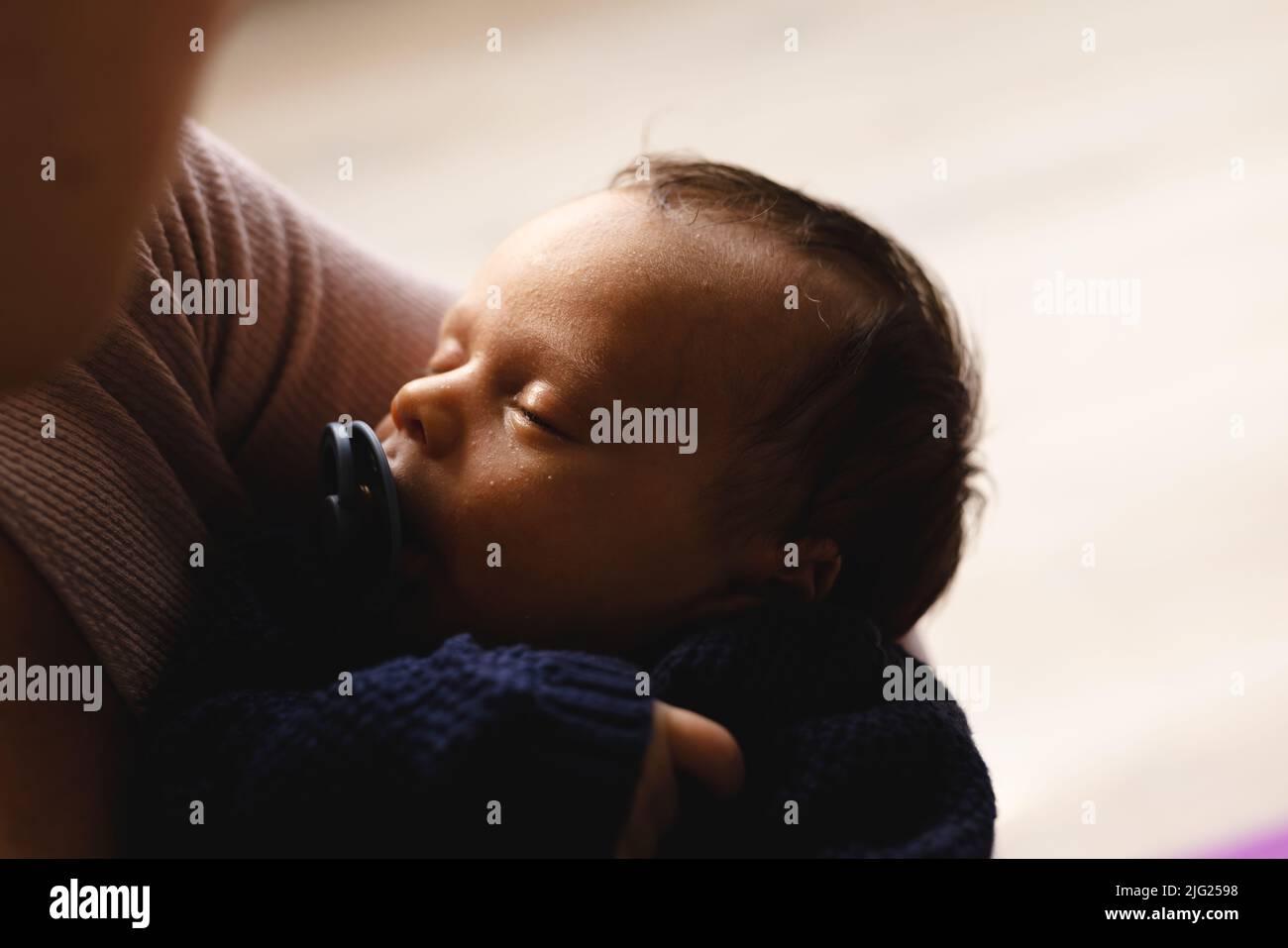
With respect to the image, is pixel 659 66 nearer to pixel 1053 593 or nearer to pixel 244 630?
pixel 1053 593

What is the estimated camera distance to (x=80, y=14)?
438 mm

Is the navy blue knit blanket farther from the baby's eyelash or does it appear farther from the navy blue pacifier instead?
the baby's eyelash

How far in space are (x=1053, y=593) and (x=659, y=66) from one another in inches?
56.9

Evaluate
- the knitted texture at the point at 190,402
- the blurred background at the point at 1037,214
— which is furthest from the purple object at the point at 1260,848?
the knitted texture at the point at 190,402

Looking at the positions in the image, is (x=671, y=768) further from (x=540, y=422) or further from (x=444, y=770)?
(x=540, y=422)

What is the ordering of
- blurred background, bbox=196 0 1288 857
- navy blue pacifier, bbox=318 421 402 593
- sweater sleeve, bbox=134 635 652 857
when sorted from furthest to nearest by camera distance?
1. blurred background, bbox=196 0 1288 857
2. navy blue pacifier, bbox=318 421 402 593
3. sweater sleeve, bbox=134 635 652 857

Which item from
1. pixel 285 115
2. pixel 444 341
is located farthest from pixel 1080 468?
pixel 285 115

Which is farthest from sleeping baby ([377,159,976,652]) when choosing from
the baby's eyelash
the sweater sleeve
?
the sweater sleeve

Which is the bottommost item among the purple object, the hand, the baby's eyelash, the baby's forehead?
the purple object

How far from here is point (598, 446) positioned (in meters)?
0.79

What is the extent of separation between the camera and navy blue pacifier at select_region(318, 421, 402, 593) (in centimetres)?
77

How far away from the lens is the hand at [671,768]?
64cm

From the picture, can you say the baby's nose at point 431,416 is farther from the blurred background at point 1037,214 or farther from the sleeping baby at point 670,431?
the blurred background at point 1037,214
